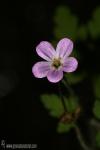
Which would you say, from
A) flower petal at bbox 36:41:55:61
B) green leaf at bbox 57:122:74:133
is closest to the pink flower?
flower petal at bbox 36:41:55:61

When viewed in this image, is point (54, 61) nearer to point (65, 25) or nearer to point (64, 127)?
point (64, 127)

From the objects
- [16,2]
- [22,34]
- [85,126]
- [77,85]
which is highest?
[16,2]

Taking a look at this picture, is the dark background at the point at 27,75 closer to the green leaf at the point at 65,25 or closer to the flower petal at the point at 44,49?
the green leaf at the point at 65,25

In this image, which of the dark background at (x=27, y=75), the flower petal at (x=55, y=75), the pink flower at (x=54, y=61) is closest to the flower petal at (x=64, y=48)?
the pink flower at (x=54, y=61)

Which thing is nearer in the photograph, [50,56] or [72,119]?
[50,56]

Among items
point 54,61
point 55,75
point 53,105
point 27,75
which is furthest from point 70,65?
point 27,75

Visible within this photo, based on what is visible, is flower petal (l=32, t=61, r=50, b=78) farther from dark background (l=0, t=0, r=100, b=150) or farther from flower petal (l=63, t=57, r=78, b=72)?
dark background (l=0, t=0, r=100, b=150)

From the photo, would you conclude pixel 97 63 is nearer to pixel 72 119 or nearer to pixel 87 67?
pixel 87 67

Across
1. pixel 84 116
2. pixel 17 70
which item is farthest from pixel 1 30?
pixel 84 116
